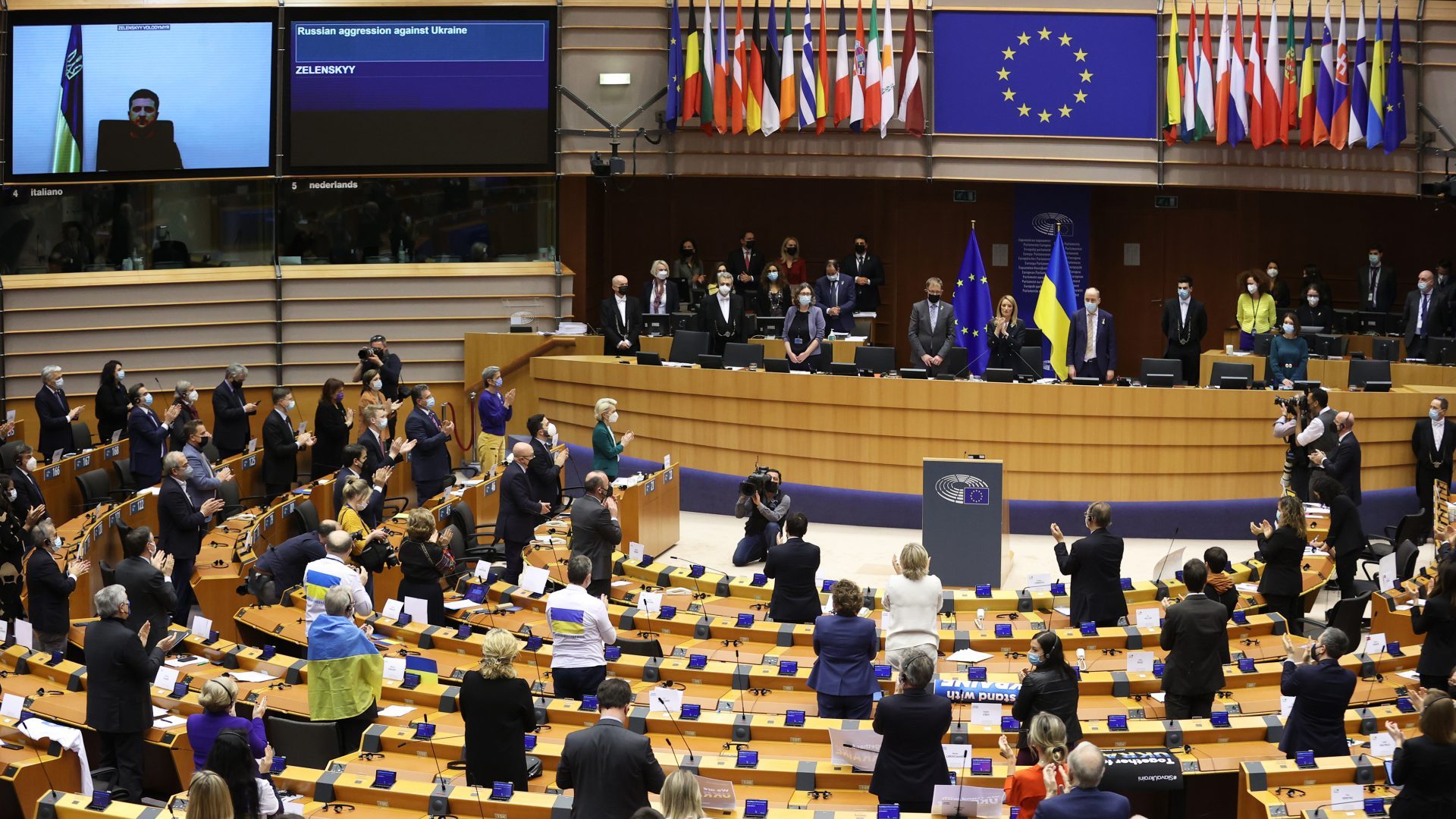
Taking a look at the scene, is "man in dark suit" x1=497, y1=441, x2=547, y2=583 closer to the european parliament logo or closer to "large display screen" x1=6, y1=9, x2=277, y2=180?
the european parliament logo

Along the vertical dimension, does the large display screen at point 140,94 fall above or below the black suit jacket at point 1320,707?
above

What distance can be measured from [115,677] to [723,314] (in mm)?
10089

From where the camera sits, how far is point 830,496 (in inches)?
667

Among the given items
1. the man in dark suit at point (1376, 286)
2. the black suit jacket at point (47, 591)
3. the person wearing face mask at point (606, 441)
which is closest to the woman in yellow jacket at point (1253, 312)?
the man in dark suit at point (1376, 286)

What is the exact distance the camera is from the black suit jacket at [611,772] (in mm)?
7477

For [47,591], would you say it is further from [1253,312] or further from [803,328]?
[1253,312]

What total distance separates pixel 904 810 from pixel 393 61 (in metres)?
14.3

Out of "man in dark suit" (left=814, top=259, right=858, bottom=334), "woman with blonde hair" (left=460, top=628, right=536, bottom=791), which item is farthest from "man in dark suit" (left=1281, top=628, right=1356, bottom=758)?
"man in dark suit" (left=814, top=259, right=858, bottom=334)

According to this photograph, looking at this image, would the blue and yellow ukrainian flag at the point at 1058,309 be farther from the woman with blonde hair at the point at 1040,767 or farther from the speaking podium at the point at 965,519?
the woman with blonde hair at the point at 1040,767

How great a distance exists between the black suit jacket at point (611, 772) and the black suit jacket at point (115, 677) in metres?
3.13

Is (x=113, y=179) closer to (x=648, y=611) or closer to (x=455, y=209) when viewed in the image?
(x=455, y=209)

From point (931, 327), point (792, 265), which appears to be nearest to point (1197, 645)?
point (931, 327)

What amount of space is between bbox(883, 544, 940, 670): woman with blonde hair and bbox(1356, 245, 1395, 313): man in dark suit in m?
13.3

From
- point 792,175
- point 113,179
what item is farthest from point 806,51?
point 113,179
